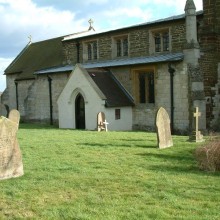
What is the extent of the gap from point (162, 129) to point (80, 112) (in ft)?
40.5

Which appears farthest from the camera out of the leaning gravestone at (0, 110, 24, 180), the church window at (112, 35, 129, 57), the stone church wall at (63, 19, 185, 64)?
the church window at (112, 35, 129, 57)

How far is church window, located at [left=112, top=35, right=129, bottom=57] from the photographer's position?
2522 centimetres

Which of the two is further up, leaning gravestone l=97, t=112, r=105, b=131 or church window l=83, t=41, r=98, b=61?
church window l=83, t=41, r=98, b=61

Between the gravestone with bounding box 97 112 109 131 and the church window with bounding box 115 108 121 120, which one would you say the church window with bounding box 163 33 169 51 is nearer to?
the church window with bounding box 115 108 121 120

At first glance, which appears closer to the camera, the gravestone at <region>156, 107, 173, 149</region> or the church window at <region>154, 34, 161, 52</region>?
the gravestone at <region>156, 107, 173, 149</region>

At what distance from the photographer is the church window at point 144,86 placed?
22.5 meters

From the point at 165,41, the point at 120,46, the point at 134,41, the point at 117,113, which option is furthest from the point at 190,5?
the point at 117,113

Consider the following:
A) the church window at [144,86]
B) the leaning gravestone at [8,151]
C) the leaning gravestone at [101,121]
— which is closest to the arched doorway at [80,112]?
the leaning gravestone at [101,121]

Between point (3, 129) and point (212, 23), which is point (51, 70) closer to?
point (212, 23)

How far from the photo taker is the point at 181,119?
67.2ft

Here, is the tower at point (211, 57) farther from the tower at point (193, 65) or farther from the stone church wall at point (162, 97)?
the stone church wall at point (162, 97)

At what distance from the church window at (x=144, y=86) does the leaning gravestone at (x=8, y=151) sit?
14.5 metres

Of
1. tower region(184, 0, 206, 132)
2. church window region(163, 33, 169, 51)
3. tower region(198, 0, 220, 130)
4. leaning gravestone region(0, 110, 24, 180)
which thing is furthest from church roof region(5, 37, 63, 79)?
leaning gravestone region(0, 110, 24, 180)

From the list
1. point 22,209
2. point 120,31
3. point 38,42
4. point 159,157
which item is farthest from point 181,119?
point 38,42
